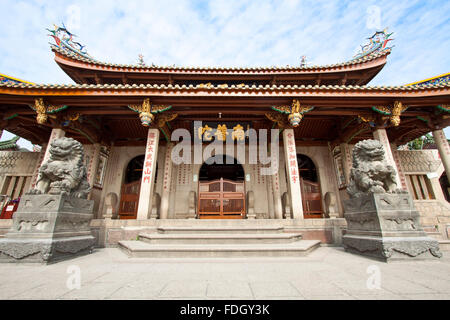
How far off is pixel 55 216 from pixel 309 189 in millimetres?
9290

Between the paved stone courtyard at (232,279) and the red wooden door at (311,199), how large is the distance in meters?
5.56

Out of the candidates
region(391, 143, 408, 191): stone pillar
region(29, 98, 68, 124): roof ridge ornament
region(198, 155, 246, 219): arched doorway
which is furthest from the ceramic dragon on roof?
region(391, 143, 408, 191): stone pillar

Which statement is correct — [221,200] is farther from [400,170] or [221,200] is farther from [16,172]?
[16,172]

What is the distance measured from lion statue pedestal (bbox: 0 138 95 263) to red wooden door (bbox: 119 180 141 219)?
4.65 metres

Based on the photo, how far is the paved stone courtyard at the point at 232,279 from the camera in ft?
5.82

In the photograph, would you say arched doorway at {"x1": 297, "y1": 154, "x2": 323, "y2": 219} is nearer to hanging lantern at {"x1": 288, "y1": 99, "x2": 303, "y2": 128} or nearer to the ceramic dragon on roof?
hanging lantern at {"x1": 288, "y1": 99, "x2": 303, "y2": 128}

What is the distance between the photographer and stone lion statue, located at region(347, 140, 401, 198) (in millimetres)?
3797

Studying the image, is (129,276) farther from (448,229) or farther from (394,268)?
(448,229)

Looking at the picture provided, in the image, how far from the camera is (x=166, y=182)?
27.1 ft

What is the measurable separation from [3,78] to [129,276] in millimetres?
9357

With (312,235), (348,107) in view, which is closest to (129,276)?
(312,235)

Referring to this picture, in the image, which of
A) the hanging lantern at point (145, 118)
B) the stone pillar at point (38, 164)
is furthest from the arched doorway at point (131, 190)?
the hanging lantern at point (145, 118)

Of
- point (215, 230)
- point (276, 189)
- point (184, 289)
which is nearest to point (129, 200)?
point (215, 230)

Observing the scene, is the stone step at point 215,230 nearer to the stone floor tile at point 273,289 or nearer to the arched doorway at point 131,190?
the stone floor tile at point 273,289
